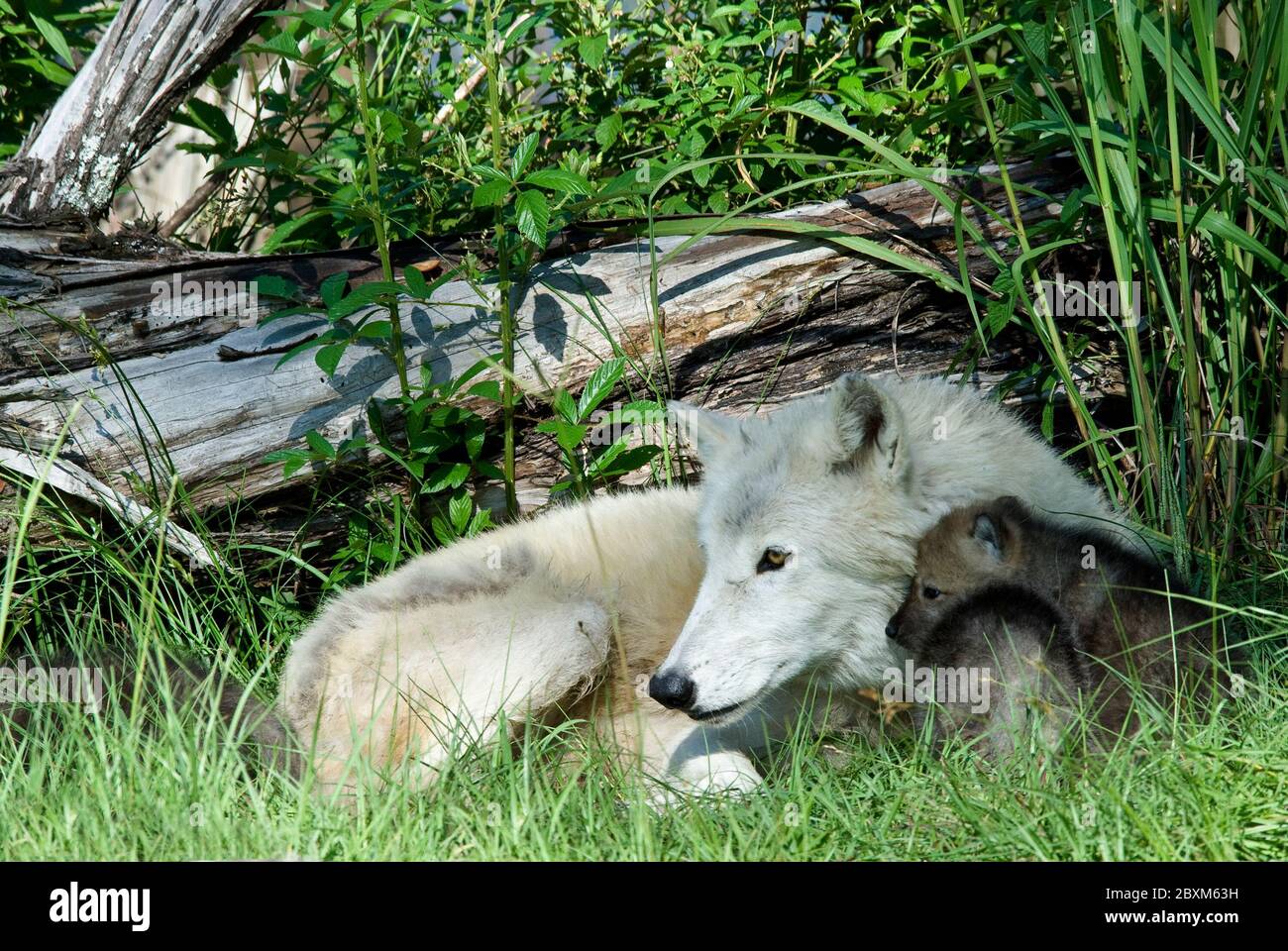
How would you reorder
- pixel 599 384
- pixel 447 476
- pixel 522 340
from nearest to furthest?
pixel 599 384, pixel 447 476, pixel 522 340

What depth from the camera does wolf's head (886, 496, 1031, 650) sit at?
9.86 ft

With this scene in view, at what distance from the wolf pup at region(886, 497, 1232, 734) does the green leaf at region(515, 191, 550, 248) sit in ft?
5.51

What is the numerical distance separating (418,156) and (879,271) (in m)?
1.88

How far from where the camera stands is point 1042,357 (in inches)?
180

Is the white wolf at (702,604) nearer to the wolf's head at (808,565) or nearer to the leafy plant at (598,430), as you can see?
the wolf's head at (808,565)

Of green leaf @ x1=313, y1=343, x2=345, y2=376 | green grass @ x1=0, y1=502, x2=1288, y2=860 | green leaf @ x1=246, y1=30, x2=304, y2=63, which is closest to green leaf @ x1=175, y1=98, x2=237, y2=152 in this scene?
green leaf @ x1=246, y1=30, x2=304, y2=63

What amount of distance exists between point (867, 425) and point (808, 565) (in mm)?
420

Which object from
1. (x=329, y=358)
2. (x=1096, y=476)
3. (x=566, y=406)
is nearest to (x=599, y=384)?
(x=566, y=406)

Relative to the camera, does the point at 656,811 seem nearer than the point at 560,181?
Yes

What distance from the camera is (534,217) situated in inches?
152

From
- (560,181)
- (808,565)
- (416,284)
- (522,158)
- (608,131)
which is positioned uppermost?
(608,131)

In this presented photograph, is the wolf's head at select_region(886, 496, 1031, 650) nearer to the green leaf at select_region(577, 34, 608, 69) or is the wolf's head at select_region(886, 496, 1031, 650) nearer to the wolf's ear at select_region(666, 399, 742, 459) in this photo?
the wolf's ear at select_region(666, 399, 742, 459)

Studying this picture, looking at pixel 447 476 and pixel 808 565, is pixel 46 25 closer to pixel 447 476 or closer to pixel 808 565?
pixel 447 476

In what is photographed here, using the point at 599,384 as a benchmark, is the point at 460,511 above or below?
below
